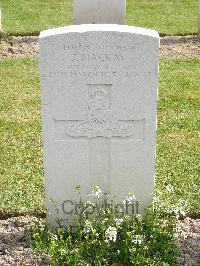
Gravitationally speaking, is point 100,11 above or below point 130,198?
above

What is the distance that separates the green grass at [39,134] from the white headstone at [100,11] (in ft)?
4.45

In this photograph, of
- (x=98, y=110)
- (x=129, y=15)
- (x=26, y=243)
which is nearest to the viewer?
(x=98, y=110)

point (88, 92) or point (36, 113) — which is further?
point (36, 113)

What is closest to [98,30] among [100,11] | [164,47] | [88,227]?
[88,227]

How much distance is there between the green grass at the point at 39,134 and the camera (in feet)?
18.9

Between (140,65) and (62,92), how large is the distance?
0.63 m

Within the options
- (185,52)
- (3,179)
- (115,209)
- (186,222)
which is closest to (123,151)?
(115,209)

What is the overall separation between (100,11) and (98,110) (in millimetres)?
6535

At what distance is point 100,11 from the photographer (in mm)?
10734

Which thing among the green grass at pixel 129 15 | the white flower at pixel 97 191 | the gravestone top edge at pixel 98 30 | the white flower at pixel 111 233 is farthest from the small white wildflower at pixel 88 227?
the green grass at pixel 129 15

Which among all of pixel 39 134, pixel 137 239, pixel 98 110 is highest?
pixel 98 110

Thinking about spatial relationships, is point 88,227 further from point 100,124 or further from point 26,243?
point 100,124

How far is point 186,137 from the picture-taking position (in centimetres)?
715

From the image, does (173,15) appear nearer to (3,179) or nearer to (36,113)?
(36,113)
